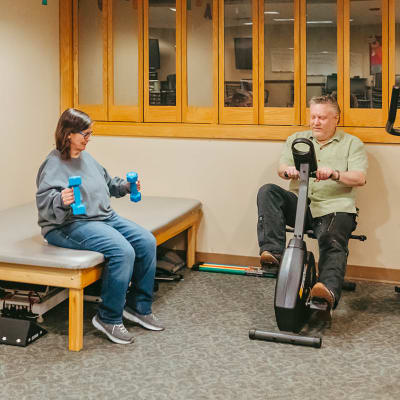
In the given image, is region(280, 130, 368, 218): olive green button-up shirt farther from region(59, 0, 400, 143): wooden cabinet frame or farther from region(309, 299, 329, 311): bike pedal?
region(309, 299, 329, 311): bike pedal

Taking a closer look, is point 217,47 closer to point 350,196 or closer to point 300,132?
point 300,132

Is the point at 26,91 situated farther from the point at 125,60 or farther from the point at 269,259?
the point at 269,259

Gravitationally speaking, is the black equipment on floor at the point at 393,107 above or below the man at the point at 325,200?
above

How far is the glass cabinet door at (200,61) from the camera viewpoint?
15.0 feet

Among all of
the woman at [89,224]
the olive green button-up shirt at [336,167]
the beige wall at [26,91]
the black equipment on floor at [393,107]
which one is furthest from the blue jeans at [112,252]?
the black equipment on floor at [393,107]

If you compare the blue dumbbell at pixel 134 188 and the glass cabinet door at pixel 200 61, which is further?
the glass cabinet door at pixel 200 61

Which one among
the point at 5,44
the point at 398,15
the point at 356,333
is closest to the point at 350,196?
the point at 356,333

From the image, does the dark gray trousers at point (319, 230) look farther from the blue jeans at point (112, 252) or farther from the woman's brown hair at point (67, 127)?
the woman's brown hair at point (67, 127)

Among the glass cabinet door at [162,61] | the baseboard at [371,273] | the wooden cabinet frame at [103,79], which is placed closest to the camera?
the baseboard at [371,273]

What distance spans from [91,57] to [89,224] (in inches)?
81.4

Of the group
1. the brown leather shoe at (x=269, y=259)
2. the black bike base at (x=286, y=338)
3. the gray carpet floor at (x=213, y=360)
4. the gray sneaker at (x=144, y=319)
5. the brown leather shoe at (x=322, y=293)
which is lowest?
the gray carpet floor at (x=213, y=360)

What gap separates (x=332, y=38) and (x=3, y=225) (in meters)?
2.47

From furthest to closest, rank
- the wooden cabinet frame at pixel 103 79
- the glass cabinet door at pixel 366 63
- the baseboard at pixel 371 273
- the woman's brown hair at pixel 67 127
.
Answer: the wooden cabinet frame at pixel 103 79 < the baseboard at pixel 371 273 < the glass cabinet door at pixel 366 63 < the woman's brown hair at pixel 67 127

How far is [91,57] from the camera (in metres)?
4.89
